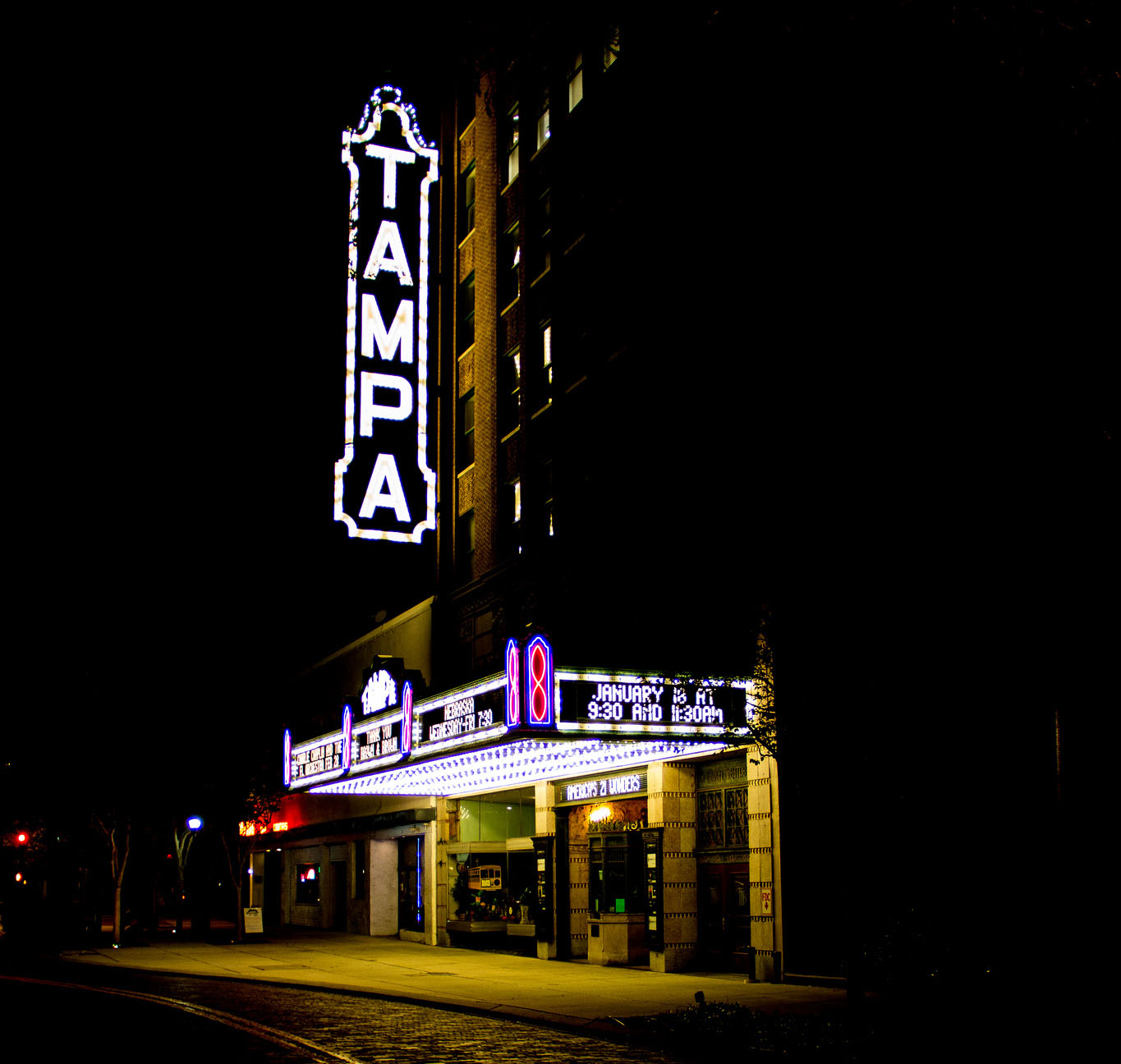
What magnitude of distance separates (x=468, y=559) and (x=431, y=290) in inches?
331

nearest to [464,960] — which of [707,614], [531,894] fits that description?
[531,894]

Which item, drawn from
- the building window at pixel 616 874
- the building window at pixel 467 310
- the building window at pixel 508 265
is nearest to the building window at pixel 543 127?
the building window at pixel 508 265

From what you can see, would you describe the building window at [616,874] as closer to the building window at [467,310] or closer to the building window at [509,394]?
the building window at [509,394]

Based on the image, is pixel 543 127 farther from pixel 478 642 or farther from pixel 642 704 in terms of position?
pixel 642 704

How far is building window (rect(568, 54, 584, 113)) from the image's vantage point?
29.9 meters

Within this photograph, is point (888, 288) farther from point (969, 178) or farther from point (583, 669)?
point (583, 669)

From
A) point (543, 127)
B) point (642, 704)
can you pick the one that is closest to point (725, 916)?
point (642, 704)

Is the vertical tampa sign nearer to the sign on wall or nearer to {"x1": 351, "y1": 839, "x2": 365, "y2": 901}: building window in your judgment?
the sign on wall

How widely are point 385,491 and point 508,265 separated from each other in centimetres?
807

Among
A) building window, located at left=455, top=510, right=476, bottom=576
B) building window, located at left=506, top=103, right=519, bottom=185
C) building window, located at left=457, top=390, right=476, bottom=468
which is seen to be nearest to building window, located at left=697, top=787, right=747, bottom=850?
building window, located at left=455, top=510, right=476, bottom=576

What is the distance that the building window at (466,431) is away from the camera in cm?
3578

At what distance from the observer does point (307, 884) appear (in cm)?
4541

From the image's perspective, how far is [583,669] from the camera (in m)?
19.2

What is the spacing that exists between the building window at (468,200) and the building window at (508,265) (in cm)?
297
